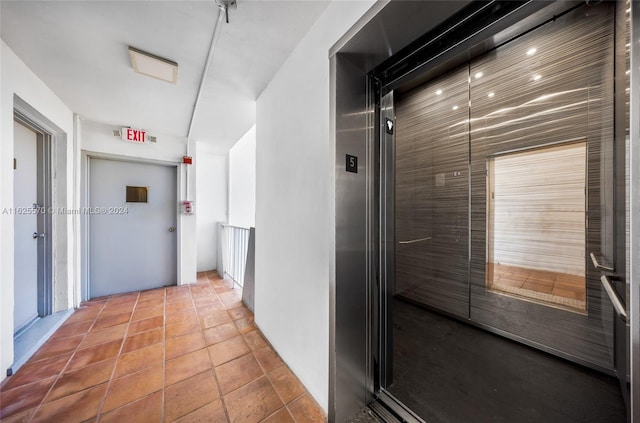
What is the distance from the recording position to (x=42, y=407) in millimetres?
1331

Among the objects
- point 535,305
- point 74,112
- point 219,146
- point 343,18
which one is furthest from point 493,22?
point 74,112

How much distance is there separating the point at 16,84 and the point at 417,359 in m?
3.94

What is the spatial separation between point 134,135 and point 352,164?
3.55 metres

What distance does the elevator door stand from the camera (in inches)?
60.6

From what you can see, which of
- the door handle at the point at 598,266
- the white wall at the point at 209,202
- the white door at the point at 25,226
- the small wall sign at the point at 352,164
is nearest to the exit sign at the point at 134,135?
the white door at the point at 25,226

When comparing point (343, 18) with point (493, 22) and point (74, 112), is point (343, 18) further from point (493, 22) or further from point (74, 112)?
point (74, 112)

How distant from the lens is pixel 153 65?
178 cm

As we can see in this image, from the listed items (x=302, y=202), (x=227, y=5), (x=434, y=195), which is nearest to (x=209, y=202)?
(x=302, y=202)

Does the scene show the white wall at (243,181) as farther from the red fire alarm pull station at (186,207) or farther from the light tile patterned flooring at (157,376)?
the light tile patterned flooring at (157,376)

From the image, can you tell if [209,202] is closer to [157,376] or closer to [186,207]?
[186,207]

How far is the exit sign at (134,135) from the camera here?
304 cm

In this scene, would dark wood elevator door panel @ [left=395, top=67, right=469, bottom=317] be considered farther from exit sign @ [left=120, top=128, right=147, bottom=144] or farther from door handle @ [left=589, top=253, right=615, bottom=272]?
exit sign @ [left=120, top=128, right=147, bottom=144]

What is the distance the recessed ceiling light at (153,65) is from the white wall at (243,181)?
5.14 ft

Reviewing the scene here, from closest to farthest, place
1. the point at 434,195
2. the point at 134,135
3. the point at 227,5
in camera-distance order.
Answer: the point at 227,5
the point at 434,195
the point at 134,135
